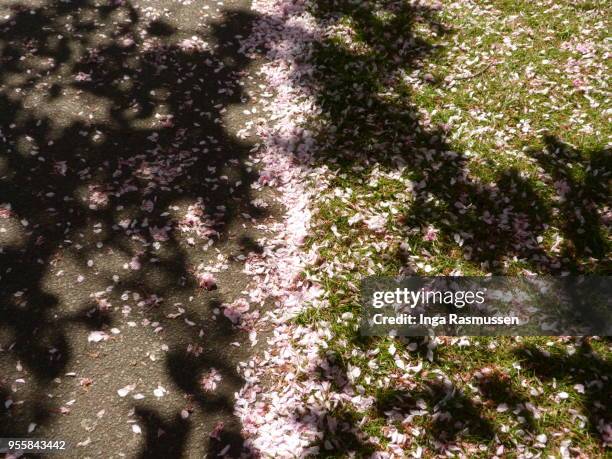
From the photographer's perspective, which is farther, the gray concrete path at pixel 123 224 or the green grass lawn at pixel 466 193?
the gray concrete path at pixel 123 224

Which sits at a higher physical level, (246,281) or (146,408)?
(246,281)

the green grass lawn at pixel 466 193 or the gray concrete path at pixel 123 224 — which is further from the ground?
the green grass lawn at pixel 466 193

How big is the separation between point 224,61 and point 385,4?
11.0 ft

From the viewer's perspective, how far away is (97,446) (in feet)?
14.6

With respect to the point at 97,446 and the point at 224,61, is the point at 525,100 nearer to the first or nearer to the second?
the point at 224,61

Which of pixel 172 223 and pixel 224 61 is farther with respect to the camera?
pixel 224 61

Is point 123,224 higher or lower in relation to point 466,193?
lower

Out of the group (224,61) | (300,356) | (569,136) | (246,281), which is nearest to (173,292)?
(246,281)

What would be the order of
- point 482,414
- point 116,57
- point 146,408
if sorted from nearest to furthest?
1. point 482,414
2. point 146,408
3. point 116,57

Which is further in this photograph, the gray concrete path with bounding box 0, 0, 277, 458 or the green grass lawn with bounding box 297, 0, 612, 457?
the gray concrete path with bounding box 0, 0, 277, 458

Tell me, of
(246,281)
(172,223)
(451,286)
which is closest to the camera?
(451,286)

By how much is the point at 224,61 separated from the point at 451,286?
5.77 meters

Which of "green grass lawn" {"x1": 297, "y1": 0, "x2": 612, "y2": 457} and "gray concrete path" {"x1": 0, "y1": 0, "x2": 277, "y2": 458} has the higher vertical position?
"green grass lawn" {"x1": 297, "y1": 0, "x2": 612, "y2": 457}

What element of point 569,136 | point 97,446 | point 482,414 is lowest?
point 97,446
